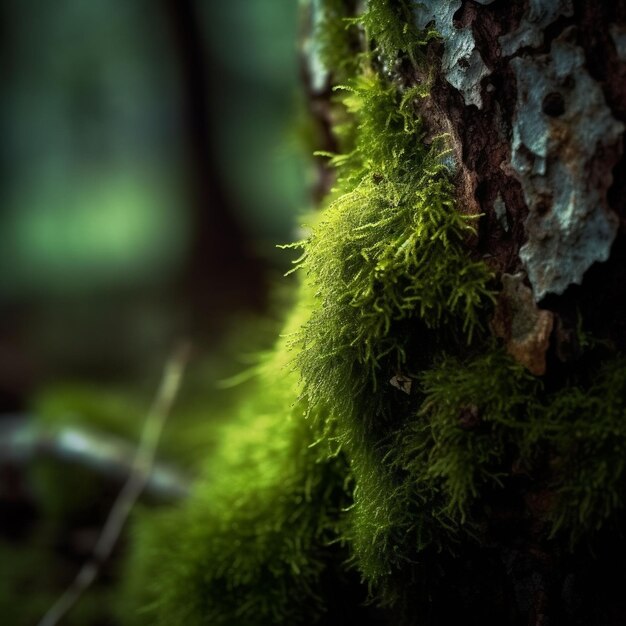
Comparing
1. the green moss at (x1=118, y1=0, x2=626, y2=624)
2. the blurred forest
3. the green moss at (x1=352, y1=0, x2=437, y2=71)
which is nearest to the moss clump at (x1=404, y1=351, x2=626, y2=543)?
the green moss at (x1=118, y1=0, x2=626, y2=624)

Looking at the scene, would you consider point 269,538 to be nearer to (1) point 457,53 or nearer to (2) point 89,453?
(1) point 457,53

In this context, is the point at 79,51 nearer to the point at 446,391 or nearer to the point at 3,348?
the point at 3,348

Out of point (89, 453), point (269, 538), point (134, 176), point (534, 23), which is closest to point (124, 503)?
point (89, 453)

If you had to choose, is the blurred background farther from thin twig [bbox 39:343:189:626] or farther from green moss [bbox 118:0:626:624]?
green moss [bbox 118:0:626:624]

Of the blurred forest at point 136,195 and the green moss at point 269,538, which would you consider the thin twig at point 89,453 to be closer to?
the blurred forest at point 136,195

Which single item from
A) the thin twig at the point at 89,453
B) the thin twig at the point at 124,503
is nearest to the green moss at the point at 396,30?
the thin twig at the point at 124,503

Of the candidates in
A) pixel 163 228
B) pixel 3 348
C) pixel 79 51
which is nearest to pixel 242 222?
pixel 163 228
